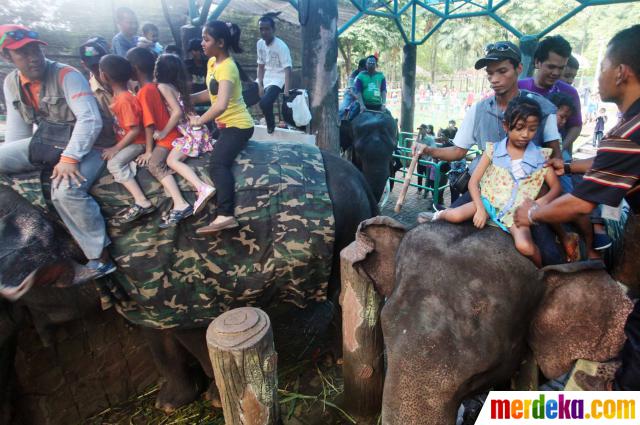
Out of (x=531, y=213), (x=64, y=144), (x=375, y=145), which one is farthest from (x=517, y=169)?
(x=375, y=145)

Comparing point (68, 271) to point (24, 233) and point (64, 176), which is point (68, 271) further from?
point (64, 176)

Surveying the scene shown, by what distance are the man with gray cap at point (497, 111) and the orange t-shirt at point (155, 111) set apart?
1553 mm

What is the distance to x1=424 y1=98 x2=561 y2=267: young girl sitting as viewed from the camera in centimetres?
194

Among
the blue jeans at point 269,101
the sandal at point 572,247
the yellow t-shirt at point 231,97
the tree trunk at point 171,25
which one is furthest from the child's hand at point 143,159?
the tree trunk at point 171,25

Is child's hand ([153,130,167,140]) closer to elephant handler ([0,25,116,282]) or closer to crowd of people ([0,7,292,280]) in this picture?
crowd of people ([0,7,292,280])

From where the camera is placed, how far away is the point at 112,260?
8.11 feet

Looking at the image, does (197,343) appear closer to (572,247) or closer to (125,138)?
(125,138)

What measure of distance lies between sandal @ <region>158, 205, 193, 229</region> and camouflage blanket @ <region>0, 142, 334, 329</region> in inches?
1.8

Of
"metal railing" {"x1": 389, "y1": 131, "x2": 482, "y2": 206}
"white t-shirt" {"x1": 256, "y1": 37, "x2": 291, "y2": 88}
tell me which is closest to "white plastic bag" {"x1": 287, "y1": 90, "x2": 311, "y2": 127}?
"white t-shirt" {"x1": 256, "y1": 37, "x2": 291, "y2": 88}

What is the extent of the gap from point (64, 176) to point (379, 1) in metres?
8.72

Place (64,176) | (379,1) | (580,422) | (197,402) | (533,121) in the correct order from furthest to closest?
(379,1), (197,402), (64,176), (533,121), (580,422)

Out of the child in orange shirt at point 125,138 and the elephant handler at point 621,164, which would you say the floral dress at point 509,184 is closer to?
the elephant handler at point 621,164

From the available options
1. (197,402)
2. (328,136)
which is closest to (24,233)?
(197,402)

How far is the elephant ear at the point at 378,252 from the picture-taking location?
215 cm
